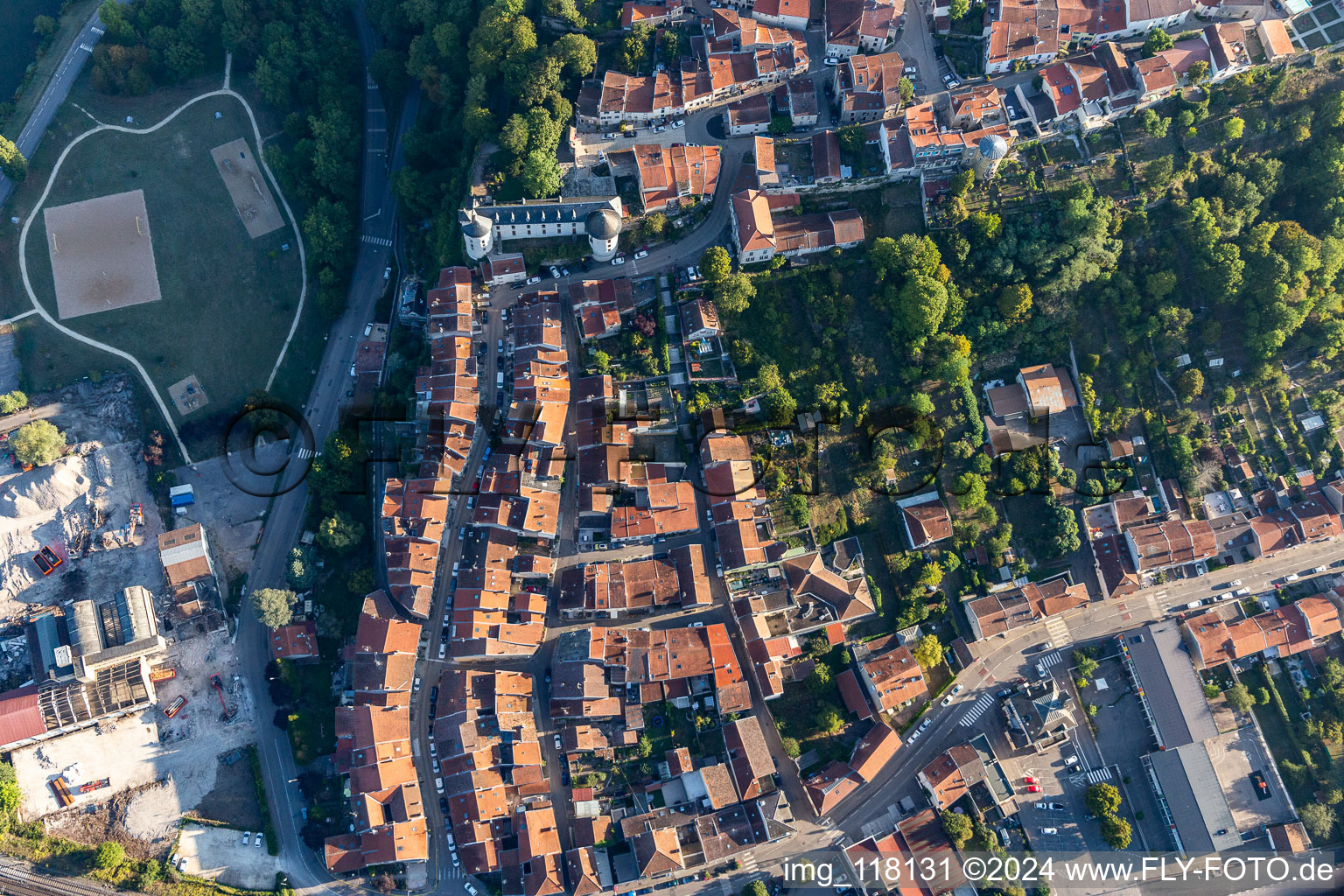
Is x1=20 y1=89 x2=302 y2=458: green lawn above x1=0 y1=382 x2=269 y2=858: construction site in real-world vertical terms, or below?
above

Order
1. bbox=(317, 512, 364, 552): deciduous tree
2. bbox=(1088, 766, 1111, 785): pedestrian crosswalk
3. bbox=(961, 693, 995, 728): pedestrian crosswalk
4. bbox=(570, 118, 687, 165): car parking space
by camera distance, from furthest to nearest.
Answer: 1. bbox=(570, 118, 687, 165): car parking space
2. bbox=(961, 693, 995, 728): pedestrian crosswalk
3. bbox=(317, 512, 364, 552): deciduous tree
4. bbox=(1088, 766, 1111, 785): pedestrian crosswalk

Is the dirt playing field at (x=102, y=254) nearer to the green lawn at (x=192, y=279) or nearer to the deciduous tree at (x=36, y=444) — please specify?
the green lawn at (x=192, y=279)

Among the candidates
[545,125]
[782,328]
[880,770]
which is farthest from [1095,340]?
[545,125]

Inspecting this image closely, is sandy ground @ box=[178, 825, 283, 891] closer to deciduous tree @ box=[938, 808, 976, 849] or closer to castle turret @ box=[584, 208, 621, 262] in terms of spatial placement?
deciduous tree @ box=[938, 808, 976, 849]

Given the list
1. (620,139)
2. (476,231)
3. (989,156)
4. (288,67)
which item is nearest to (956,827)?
(989,156)

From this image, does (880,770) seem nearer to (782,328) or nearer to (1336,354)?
(782,328)

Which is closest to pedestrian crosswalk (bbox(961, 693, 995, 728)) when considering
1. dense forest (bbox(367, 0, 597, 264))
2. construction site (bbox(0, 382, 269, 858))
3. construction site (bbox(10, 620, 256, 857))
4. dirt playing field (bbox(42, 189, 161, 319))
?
dense forest (bbox(367, 0, 597, 264))
